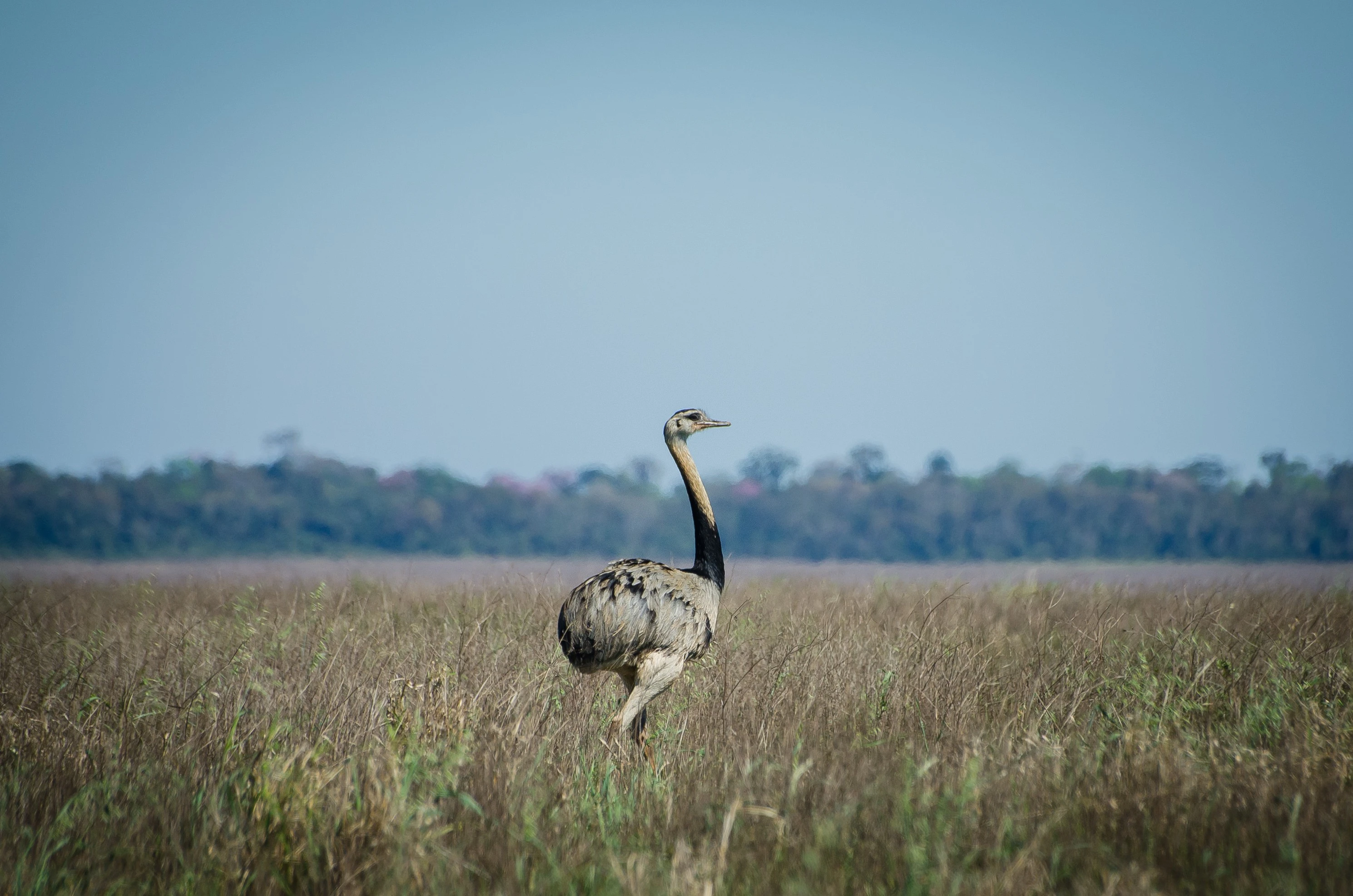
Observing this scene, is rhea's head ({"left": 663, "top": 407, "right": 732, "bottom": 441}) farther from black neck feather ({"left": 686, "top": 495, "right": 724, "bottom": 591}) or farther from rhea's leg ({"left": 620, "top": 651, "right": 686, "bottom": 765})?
rhea's leg ({"left": 620, "top": 651, "right": 686, "bottom": 765})

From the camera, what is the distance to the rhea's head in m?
6.49

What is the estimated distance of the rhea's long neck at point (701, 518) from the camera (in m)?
6.48

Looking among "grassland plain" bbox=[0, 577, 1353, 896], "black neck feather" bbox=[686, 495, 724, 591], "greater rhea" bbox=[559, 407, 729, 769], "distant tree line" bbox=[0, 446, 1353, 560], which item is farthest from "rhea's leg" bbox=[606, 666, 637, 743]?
"distant tree line" bbox=[0, 446, 1353, 560]

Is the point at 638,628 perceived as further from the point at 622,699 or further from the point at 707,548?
the point at 622,699

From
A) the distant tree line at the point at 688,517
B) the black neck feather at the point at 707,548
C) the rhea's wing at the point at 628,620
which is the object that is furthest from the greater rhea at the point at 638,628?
the distant tree line at the point at 688,517

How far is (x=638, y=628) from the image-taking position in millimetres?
5746

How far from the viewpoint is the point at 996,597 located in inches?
472

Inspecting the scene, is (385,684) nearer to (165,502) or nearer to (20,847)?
(20,847)

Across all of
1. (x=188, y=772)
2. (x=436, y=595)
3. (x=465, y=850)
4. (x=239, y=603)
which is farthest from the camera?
(x=436, y=595)

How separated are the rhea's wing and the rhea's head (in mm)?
941

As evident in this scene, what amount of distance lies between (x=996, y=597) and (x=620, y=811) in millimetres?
8498

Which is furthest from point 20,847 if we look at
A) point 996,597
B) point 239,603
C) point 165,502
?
point 165,502

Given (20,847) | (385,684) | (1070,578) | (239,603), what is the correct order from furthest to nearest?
(1070,578)
(239,603)
(385,684)
(20,847)

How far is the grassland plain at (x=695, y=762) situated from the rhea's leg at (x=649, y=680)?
0.22 m
